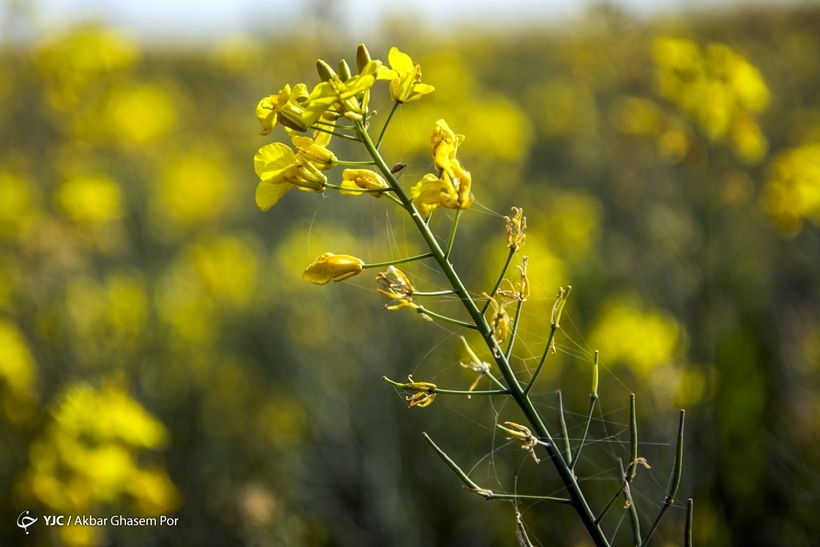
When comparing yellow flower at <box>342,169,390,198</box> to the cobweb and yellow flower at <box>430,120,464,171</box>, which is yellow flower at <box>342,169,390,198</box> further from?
the cobweb

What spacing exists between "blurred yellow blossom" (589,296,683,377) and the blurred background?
0.05ft

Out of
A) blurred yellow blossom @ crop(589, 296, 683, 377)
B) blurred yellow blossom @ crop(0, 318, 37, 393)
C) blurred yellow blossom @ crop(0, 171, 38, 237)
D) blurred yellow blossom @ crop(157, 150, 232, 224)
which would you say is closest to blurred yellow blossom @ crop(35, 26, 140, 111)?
blurred yellow blossom @ crop(0, 171, 38, 237)

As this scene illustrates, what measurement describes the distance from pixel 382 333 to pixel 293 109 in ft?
7.74

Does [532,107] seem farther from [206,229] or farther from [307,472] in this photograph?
[307,472]

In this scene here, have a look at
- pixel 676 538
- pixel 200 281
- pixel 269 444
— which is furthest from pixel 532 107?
pixel 676 538

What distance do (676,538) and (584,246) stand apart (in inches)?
105

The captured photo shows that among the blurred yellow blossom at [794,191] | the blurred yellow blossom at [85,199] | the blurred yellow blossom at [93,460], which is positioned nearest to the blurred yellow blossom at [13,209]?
the blurred yellow blossom at [85,199]

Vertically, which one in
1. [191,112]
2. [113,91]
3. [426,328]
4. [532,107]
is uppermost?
[113,91]

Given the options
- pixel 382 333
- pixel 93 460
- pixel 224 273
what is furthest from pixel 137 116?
pixel 93 460

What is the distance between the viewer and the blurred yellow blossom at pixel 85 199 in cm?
349

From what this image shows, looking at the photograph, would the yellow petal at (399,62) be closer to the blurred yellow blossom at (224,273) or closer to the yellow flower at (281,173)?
the yellow flower at (281,173)

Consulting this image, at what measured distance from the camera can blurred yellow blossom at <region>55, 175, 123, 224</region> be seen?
349 cm

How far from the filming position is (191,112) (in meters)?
9.75

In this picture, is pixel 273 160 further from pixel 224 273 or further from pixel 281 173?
pixel 224 273
